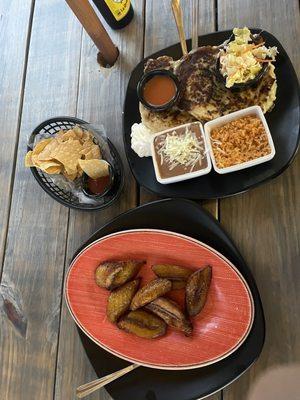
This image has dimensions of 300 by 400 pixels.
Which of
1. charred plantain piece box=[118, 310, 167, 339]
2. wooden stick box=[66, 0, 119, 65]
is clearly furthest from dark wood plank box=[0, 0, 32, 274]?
charred plantain piece box=[118, 310, 167, 339]

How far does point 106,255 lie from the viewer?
4.09 feet

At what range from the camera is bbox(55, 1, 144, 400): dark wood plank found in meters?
1.30

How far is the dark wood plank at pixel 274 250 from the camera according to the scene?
3.76 feet

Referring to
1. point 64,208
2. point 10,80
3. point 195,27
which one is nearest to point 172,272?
point 64,208

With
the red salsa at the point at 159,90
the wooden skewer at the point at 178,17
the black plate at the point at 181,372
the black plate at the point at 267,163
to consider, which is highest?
the wooden skewer at the point at 178,17

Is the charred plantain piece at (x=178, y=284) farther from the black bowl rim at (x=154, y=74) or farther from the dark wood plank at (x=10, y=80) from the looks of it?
the dark wood plank at (x=10, y=80)

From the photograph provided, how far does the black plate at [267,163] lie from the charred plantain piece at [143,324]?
0.37 metres

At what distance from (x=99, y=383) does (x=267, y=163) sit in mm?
795

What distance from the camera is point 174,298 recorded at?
3.88ft

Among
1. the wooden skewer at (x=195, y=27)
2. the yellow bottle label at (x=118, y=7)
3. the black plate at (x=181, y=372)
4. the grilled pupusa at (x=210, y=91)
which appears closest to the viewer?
the black plate at (x=181, y=372)

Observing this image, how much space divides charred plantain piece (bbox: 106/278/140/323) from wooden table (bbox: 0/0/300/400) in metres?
0.22

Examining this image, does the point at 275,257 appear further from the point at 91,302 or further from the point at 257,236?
the point at 91,302

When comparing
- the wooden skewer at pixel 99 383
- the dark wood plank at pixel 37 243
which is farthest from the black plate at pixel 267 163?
the wooden skewer at pixel 99 383

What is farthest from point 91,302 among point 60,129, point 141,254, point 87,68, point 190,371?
point 87,68
